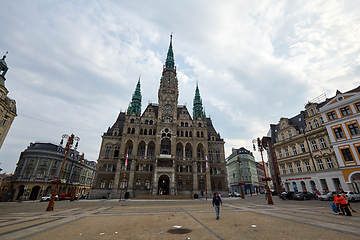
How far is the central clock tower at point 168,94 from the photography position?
47194mm

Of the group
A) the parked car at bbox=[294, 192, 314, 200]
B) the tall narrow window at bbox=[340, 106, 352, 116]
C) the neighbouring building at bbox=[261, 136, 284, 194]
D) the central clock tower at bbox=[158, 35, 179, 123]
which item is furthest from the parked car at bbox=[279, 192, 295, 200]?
the central clock tower at bbox=[158, 35, 179, 123]

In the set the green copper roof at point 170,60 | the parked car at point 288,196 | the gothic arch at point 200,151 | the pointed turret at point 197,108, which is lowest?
the parked car at point 288,196

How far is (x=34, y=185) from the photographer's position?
43.3 m

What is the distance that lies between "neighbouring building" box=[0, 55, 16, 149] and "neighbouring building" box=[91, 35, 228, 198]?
61.4ft

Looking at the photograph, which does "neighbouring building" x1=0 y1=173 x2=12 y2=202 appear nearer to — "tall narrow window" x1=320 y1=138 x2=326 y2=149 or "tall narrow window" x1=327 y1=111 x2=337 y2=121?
"tall narrow window" x1=320 y1=138 x2=326 y2=149

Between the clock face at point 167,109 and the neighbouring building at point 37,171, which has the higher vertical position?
the clock face at point 167,109

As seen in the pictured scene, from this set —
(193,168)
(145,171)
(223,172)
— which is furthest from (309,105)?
(145,171)

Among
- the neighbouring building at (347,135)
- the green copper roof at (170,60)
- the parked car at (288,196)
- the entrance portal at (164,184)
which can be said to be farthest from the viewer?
the green copper roof at (170,60)

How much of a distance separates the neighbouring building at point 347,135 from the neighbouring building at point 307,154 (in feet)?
7.53

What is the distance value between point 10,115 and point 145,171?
31.1 metres

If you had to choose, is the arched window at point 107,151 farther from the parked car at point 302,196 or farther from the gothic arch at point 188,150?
the parked car at point 302,196

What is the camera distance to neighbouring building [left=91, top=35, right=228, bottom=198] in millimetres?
39438

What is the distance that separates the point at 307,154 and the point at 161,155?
3156 cm

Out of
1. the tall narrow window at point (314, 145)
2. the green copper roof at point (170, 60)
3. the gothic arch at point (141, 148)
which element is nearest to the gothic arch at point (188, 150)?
the gothic arch at point (141, 148)
